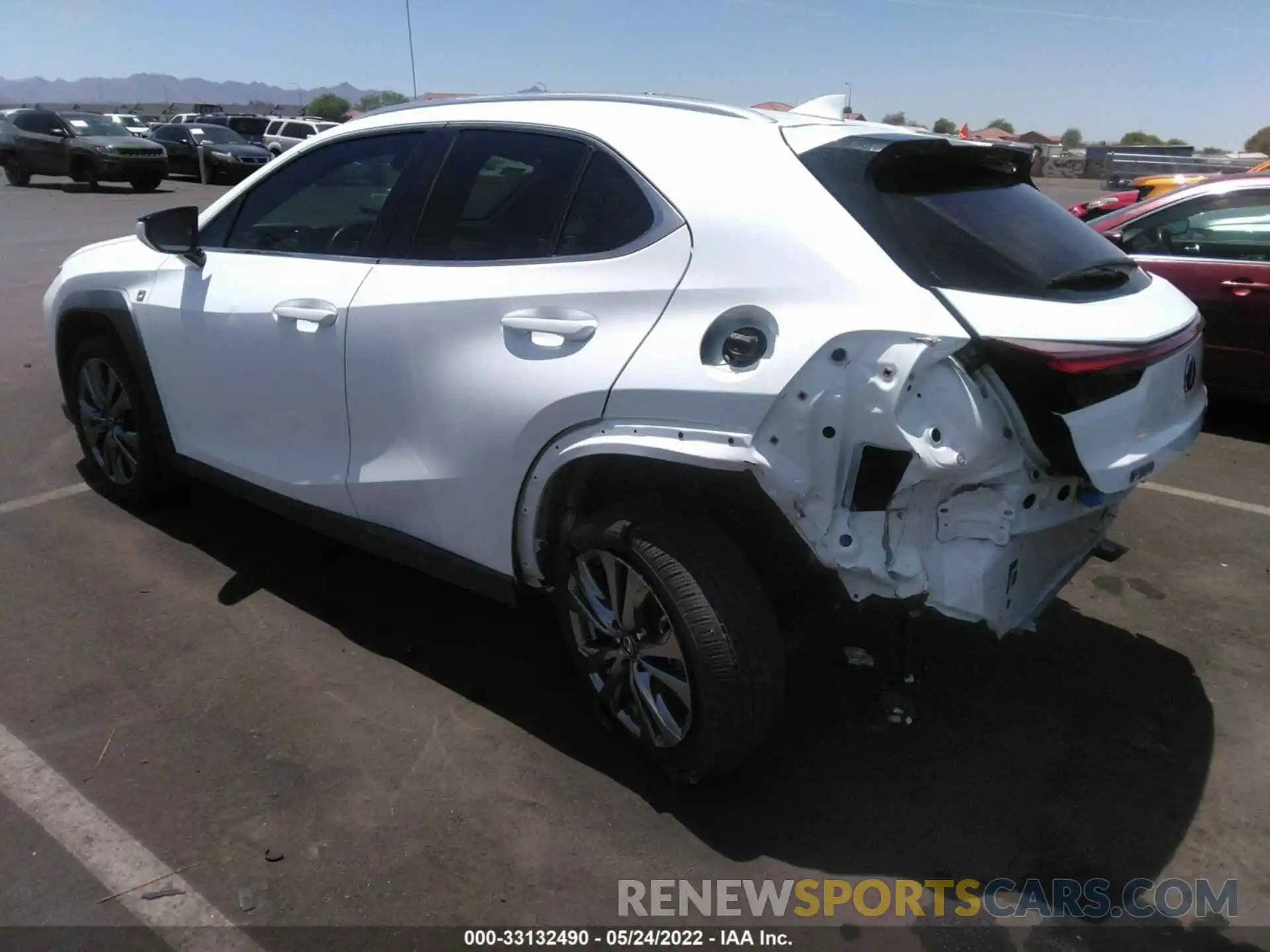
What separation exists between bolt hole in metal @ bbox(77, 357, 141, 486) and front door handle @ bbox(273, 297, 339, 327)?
4.35 ft

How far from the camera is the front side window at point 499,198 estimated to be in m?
3.01

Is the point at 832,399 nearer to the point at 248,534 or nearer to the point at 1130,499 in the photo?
the point at 248,534

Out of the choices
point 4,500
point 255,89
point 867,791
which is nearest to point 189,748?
point 867,791

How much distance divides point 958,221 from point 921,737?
1.61 metres

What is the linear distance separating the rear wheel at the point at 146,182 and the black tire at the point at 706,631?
76.8 feet

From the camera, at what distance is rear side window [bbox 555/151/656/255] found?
281 centimetres

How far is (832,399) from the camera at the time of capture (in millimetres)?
2367

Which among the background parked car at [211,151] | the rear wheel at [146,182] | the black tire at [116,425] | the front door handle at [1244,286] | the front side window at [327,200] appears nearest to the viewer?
the front side window at [327,200]

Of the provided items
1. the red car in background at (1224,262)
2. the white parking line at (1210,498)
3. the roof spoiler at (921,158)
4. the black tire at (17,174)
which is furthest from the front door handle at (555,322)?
the black tire at (17,174)

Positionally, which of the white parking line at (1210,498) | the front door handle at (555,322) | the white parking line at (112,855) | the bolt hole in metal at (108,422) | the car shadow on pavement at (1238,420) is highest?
the front door handle at (555,322)

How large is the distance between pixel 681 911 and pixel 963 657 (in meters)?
1.66

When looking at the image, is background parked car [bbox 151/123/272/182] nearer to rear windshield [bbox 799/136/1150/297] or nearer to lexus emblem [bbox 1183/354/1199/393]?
rear windshield [bbox 799/136/1150/297]

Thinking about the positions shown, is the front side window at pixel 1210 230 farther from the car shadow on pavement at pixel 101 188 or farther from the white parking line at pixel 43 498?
the car shadow on pavement at pixel 101 188

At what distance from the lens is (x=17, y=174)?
23859 mm
